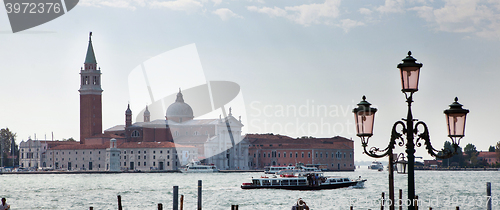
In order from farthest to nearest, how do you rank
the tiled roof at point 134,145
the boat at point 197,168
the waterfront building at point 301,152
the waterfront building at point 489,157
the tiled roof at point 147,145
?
the waterfront building at point 489,157, the waterfront building at point 301,152, the tiled roof at point 147,145, the tiled roof at point 134,145, the boat at point 197,168

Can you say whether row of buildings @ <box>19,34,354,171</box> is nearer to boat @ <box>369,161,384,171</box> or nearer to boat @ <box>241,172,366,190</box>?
boat @ <box>369,161,384,171</box>

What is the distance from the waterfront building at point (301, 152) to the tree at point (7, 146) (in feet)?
122

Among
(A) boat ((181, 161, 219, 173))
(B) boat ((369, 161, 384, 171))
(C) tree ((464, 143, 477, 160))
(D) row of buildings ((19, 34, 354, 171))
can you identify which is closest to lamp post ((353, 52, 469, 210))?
(A) boat ((181, 161, 219, 173))

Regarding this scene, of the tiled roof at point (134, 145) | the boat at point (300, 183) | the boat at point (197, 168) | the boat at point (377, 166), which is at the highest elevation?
the tiled roof at point (134, 145)

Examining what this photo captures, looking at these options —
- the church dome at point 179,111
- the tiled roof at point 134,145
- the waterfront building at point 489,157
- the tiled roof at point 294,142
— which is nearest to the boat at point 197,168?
the tiled roof at point 134,145

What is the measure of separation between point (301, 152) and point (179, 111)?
1902 cm

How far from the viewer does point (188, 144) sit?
9006 cm

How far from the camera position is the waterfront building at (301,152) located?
94250 millimetres

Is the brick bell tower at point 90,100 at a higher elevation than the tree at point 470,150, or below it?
higher

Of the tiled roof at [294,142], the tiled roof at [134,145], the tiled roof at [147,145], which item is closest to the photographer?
the tiled roof at [134,145]

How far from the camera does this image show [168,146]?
283ft

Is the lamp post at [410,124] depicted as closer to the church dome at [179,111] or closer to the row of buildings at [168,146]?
the row of buildings at [168,146]

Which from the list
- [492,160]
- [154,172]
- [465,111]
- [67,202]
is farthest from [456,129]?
[492,160]

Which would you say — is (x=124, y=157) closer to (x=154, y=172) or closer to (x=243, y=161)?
(x=154, y=172)
